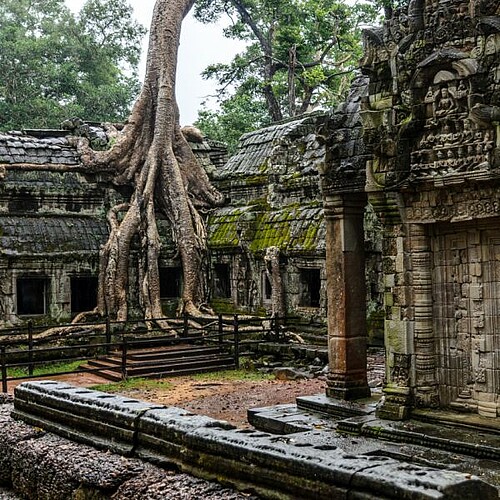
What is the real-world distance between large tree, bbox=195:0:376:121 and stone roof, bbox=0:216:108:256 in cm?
1184

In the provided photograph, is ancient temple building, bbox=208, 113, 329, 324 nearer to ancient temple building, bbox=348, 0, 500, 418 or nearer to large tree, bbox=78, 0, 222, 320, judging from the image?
large tree, bbox=78, 0, 222, 320

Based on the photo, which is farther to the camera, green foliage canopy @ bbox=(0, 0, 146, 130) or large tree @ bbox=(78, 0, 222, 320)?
green foliage canopy @ bbox=(0, 0, 146, 130)

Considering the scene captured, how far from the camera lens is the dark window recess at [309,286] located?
1705 cm

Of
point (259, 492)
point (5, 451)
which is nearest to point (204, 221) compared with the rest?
point (5, 451)

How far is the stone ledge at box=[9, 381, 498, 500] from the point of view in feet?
10.4

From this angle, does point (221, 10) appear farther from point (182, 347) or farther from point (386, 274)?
point (386, 274)

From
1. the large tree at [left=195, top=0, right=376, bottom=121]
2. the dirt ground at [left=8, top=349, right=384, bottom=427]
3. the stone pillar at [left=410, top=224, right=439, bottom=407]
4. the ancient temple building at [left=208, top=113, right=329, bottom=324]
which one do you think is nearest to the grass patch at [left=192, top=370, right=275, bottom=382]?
the dirt ground at [left=8, top=349, right=384, bottom=427]

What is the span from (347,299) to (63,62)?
95.6 feet

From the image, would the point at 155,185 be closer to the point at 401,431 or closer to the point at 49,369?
the point at 49,369

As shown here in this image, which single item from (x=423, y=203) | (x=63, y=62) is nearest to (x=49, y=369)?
(x=423, y=203)

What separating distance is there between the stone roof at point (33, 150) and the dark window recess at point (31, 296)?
3.13 meters

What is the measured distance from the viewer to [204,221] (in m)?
21.2

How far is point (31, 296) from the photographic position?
60.4ft

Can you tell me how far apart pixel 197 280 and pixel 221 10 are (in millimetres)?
16387
